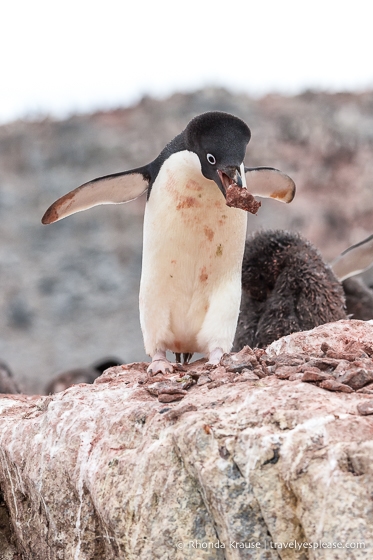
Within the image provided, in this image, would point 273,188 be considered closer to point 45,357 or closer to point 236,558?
point 236,558

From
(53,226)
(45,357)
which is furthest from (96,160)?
(45,357)

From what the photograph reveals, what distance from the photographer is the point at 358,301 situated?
24.2 feet

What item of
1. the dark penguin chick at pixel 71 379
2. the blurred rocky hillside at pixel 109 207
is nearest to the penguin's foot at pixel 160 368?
the dark penguin chick at pixel 71 379

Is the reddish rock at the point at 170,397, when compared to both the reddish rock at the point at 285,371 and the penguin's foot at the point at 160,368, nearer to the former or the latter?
the reddish rock at the point at 285,371

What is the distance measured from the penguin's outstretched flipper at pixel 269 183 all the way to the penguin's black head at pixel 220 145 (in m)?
1.05

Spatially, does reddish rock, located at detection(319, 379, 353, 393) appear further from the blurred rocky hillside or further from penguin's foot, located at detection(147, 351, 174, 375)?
the blurred rocky hillside

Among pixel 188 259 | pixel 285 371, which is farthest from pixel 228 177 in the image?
pixel 285 371

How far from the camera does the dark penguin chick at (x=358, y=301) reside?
23.8 feet

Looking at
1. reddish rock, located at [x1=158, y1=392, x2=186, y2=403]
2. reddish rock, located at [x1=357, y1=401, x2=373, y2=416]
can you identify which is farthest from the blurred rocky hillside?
reddish rock, located at [x1=357, y1=401, x2=373, y2=416]

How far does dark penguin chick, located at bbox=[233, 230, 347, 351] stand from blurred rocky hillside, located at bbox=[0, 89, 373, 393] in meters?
11.3

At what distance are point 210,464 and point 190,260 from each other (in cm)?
202

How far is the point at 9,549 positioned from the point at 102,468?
1162 millimetres

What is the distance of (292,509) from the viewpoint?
2572 millimetres

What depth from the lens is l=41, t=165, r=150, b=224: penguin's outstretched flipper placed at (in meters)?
5.01
